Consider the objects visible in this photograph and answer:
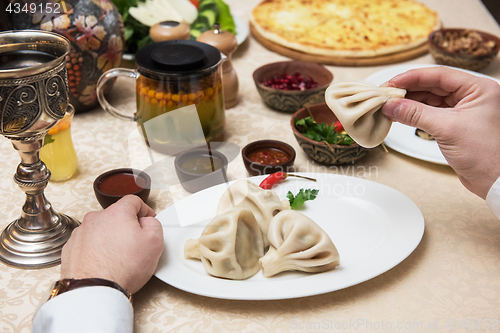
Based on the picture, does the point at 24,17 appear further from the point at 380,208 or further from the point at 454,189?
the point at 454,189

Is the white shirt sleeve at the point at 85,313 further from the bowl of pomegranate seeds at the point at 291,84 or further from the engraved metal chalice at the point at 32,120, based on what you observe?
the bowl of pomegranate seeds at the point at 291,84

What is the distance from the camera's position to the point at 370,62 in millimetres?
2371

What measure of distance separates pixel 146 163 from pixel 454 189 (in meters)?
1.07

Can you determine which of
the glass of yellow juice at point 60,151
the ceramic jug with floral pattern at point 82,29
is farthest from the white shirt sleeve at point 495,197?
the ceramic jug with floral pattern at point 82,29

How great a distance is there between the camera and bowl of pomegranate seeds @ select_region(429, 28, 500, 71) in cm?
222

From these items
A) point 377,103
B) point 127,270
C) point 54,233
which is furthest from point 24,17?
point 377,103

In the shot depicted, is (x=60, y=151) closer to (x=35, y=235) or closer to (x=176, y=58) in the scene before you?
(x=35, y=235)

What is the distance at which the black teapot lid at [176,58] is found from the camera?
152 cm

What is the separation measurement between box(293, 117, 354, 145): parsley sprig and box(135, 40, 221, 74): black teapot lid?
0.39m

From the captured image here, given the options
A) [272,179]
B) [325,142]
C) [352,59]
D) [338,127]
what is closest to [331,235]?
[272,179]

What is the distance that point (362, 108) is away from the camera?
1273 millimetres

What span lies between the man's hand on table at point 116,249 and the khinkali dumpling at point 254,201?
24cm

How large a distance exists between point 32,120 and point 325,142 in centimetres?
95

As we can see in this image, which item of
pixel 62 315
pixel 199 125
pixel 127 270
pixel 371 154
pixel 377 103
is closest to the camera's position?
pixel 62 315
